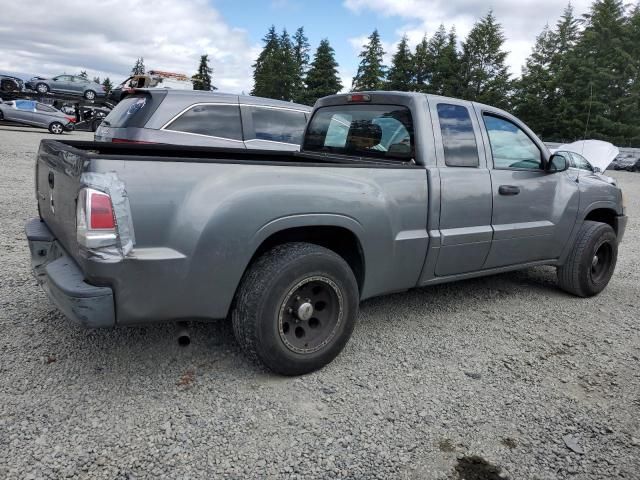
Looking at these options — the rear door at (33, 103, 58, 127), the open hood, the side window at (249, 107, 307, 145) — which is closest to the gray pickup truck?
the side window at (249, 107, 307, 145)

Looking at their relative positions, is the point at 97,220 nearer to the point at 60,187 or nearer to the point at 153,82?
the point at 60,187

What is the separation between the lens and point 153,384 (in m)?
2.79

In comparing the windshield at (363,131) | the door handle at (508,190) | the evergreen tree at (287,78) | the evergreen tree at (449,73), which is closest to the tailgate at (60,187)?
the windshield at (363,131)

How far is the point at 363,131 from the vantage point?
400cm

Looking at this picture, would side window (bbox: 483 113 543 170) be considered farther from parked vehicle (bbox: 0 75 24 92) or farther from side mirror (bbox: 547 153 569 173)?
parked vehicle (bbox: 0 75 24 92)

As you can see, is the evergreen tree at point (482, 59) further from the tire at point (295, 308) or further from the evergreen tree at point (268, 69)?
the tire at point (295, 308)

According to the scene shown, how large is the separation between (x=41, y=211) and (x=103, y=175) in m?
1.44

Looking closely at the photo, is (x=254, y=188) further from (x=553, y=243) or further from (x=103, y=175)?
(x=553, y=243)

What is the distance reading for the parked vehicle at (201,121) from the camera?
19.9ft

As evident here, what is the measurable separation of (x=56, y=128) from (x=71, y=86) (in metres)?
8.20

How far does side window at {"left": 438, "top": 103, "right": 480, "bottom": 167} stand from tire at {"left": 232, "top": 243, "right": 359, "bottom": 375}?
1371mm

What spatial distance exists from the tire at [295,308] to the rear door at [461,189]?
3.29ft

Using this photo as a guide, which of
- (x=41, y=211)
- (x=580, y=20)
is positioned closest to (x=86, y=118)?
(x=41, y=211)

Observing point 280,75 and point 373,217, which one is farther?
point 280,75
